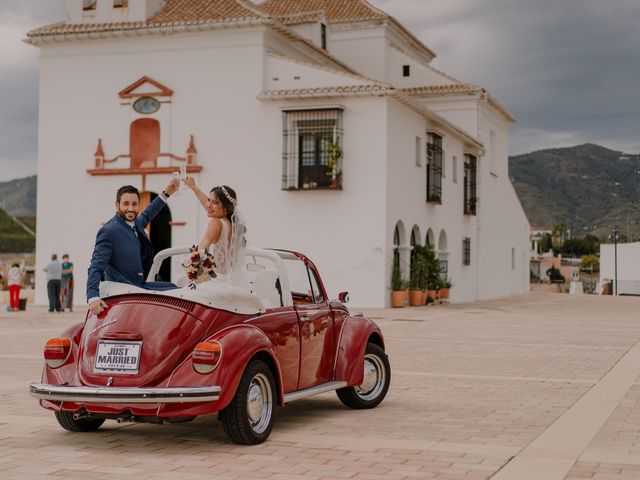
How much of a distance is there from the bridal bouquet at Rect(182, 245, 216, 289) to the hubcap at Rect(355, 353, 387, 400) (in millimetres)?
2312

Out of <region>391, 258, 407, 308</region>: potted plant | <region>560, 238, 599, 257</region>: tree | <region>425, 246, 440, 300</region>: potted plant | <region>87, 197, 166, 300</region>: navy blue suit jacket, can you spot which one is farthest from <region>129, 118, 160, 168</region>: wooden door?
<region>560, 238, 599, 257</region>: tree

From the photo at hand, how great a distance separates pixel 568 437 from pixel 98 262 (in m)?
3.88

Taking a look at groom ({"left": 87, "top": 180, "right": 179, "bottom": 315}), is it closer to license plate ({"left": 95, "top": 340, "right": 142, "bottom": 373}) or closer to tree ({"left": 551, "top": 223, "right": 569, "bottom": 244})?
license plate ({"left": 95, "top": 340, "right": 142, "bottom": 373})

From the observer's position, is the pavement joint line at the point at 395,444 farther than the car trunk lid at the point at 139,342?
Yes

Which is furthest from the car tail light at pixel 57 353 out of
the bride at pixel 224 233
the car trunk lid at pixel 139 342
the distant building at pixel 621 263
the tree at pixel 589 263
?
the tree at pixel 589 263

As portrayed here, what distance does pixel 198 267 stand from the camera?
7.70m

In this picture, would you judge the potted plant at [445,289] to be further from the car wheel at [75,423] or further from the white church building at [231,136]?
the car wheel at [75,423]

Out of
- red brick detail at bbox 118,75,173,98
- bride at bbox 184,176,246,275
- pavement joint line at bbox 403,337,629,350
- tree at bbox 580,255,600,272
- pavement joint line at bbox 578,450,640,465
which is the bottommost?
pavement joint line at bbox 578,450,640,465

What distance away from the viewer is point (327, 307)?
9086 mm

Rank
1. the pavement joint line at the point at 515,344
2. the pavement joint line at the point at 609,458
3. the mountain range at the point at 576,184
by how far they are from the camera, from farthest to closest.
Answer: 1. the mountain range at the point at 576,184
2. the pavement joint line at the point at 515,344
3. the pavement joint line at the point at 609,458

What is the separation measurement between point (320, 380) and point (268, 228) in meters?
24.6

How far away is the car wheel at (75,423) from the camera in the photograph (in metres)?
7.89

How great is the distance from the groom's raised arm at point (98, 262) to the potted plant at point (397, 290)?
25101 millimetres

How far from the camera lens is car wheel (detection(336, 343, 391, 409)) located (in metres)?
9.42
